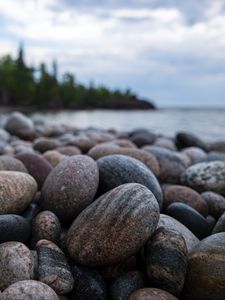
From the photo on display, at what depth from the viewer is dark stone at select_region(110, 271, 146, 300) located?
9.30 ft

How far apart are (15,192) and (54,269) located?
91 cm

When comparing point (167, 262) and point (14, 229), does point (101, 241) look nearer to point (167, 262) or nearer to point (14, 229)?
point (167, 262)

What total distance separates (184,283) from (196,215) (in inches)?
39.1

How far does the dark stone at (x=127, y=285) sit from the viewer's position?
2.84 m

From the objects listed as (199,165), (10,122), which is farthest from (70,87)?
(199,165)

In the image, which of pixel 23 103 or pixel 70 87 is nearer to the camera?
pixel 23 103

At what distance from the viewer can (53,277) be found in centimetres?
280

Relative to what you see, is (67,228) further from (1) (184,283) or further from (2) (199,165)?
(2) (199,165)

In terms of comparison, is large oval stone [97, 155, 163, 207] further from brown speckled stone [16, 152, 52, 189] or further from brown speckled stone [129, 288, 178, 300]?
brown speckled stone [129, 288, 178, 300]

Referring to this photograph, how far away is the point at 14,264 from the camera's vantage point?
2.76m

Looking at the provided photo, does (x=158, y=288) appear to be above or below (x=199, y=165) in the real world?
below

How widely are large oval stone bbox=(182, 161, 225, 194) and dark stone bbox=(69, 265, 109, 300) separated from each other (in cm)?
Result: 243

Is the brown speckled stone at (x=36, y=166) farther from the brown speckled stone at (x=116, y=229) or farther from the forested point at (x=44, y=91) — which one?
the forested point at (x=44, y=91)

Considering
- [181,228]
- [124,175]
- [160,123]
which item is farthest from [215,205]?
[160,123]
